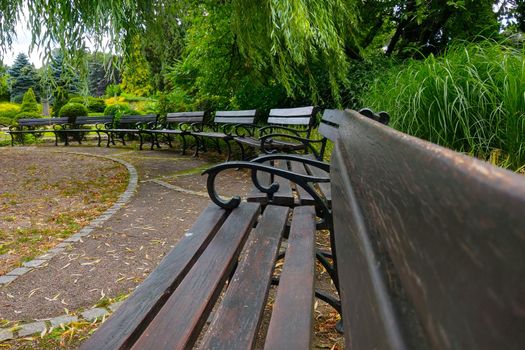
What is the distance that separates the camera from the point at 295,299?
1.23 meters

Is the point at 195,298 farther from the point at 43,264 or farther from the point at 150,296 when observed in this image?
the point at 43,264

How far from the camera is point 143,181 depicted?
19.5ft

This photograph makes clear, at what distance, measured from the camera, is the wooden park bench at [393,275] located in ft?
0.80

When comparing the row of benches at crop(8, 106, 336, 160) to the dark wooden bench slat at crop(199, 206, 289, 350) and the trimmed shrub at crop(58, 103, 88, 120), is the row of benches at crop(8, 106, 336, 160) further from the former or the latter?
the dark wooden bench slat at crop(199, 206, 289, 350)

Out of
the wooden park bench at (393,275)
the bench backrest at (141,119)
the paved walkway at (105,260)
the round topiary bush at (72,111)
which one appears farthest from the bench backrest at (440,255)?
the round topiary bush at (72,111)

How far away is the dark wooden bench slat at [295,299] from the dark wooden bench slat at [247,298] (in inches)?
1.9

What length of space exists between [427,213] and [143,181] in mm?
5837

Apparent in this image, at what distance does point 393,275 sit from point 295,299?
2.48 ft

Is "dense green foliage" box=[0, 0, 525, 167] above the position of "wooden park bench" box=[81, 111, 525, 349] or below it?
above

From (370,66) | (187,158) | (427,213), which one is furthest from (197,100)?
(427,213)

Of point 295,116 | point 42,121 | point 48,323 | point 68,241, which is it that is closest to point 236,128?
point 295,116

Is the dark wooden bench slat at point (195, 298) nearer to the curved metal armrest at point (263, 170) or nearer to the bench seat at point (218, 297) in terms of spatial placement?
the bench seat at point (218, 297)

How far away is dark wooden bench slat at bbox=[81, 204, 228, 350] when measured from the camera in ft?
3.47

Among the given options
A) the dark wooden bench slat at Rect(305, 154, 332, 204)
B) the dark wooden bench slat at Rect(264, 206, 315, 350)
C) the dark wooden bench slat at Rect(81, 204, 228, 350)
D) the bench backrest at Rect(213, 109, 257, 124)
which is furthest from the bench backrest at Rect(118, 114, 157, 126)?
the dark wooden bench slat at Rect(264, 206, 315, 350)
